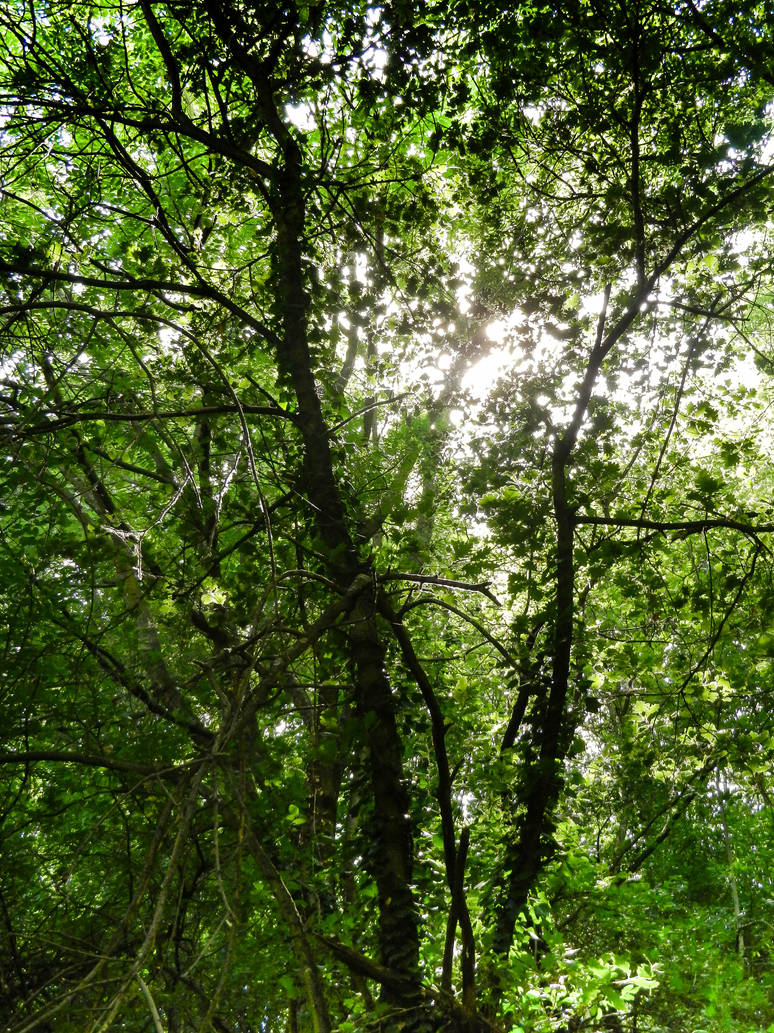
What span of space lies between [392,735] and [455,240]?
5.33 meters

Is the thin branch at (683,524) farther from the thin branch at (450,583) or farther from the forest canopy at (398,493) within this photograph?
the thin branch at (450,583)

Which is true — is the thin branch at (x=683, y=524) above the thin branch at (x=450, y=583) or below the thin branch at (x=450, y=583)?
above

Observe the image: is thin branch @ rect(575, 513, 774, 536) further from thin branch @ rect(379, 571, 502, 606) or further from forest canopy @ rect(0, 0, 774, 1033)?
thin branch @ rect(379, 571, 502, 606)

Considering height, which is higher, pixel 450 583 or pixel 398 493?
pixel 398 493

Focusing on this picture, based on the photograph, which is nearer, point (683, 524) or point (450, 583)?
point (450, 583)

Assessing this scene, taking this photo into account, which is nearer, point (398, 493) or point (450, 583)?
point (450, 583)

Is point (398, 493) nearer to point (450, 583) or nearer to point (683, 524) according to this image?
point (450, 583)

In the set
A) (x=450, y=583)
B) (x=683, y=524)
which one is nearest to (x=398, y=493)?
(x=450, y=583)

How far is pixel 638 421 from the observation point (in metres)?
6.31

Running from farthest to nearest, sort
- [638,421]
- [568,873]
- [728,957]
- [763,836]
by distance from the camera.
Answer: [763,836] < [728,957] < [638,421] < [568,873]

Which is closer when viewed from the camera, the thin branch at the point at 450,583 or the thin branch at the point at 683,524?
the thin branch at the point at 450,583

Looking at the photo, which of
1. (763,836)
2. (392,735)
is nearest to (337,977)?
(392,735)

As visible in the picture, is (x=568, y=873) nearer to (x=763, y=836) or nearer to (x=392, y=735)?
(x=392, y=735)

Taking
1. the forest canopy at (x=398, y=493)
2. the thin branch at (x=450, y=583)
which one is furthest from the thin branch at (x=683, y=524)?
the thin branch at (x=450, y=583)
